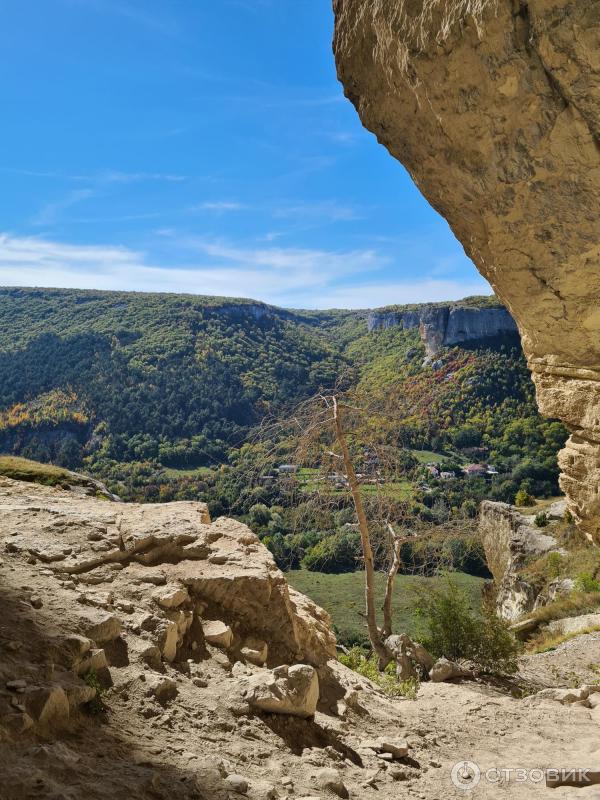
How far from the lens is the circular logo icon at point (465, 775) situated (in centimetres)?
418

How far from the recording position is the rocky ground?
315 cm

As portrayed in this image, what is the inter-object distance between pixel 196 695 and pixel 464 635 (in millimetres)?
6229

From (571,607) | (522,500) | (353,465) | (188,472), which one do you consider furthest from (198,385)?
(353,465)

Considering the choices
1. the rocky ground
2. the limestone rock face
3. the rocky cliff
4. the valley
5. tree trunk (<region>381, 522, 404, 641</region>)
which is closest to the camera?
the rocky ground

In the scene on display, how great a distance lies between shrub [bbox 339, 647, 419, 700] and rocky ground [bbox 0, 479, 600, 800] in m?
0.22

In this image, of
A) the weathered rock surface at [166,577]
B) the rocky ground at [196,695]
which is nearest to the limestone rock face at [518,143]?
the rocky ground at [196,695]

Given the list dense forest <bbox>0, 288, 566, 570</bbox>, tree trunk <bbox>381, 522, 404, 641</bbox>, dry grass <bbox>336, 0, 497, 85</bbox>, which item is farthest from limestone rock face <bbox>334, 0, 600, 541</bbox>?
dense forest <bbox>0, 288, 566, 570</bbox>

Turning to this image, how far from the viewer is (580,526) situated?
6328mm

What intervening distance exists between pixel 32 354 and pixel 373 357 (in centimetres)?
5950

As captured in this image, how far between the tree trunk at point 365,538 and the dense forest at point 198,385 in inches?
437

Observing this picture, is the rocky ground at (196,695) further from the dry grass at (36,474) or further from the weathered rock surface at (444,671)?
the dry grass at (36,474)

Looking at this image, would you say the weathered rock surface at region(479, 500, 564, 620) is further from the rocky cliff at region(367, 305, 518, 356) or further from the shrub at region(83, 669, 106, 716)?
the rocky cliff at region(367, 305, 518, 356)

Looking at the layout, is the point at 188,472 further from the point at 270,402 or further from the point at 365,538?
the point at 365,538

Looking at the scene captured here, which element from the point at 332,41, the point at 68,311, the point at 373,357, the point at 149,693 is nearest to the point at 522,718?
the point at 149,693
